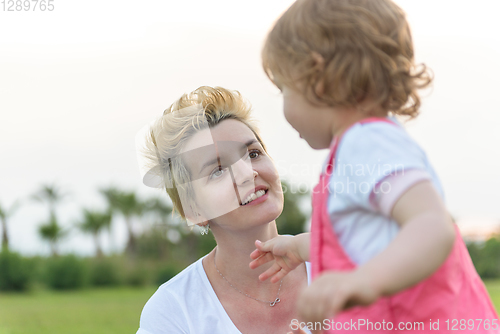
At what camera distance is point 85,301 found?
1058 inches

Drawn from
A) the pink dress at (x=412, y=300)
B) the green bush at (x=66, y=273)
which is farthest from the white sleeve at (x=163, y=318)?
the green bush at (x=66, y=273)

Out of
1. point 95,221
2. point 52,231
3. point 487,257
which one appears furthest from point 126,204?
point 487,257

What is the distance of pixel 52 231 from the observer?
40000 millimetres

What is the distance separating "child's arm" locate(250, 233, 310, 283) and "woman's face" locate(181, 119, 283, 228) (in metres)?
0.59

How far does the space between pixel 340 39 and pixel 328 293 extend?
0.70 m

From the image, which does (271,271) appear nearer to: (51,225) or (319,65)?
(319,65)

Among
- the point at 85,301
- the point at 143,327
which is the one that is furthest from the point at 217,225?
the point at 85,301

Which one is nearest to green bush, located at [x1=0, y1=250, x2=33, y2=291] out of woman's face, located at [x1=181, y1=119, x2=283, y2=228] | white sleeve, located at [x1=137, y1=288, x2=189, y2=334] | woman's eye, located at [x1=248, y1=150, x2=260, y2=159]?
white sleeve, located at [x1=137, y1=288, x2=189, y2=334]

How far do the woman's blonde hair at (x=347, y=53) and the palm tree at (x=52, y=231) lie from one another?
41208 millimetres

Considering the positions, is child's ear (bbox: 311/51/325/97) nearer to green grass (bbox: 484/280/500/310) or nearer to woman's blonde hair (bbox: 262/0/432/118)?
woman's blonde hair (bbox: 262/0/432/118)

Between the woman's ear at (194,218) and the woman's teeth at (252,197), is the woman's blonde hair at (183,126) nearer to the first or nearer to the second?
the woman's ear at (194,218)

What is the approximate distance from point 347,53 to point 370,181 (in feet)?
1.28

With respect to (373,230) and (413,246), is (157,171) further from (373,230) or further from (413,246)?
(413,246)

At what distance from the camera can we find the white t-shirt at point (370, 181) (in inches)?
43.6
